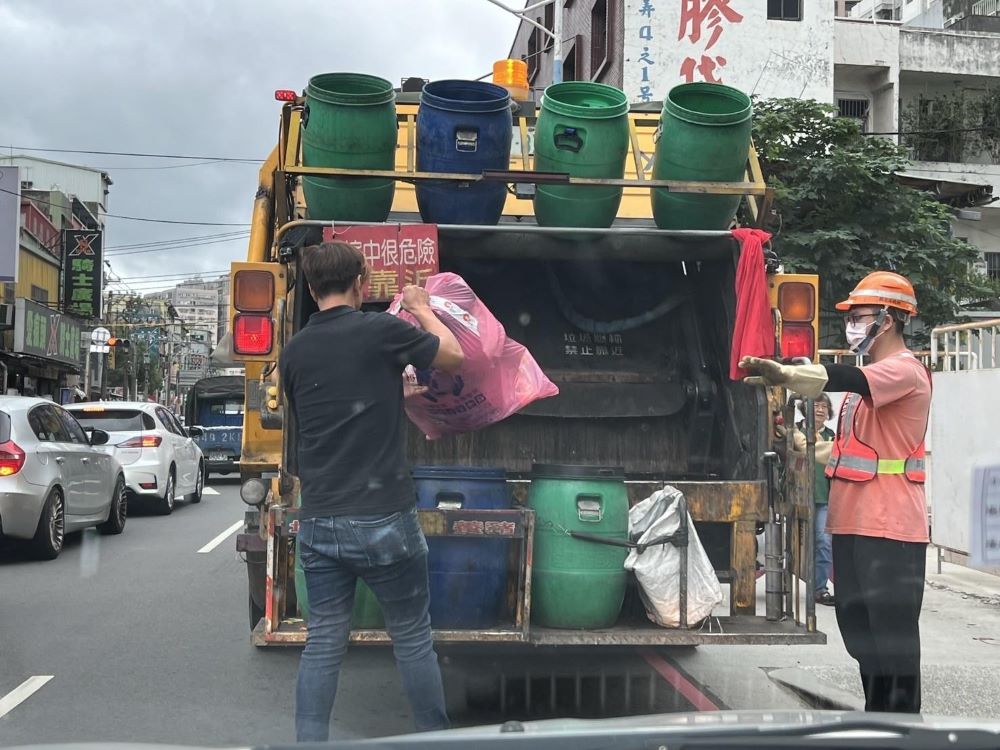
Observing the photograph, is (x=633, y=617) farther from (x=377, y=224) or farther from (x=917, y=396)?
(x=377, y=224)

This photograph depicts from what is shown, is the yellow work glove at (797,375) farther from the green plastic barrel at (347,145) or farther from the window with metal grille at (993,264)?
the window with metal grille at (993,264)

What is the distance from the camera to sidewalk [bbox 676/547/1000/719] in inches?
216

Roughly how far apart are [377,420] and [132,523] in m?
10.7

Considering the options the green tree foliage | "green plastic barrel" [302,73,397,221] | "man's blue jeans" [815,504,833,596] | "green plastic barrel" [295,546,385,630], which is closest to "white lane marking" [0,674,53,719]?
"green plastic barrel" [295,546,385,630]

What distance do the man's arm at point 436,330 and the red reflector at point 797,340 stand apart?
1688 mm

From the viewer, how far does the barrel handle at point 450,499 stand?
14.8ft

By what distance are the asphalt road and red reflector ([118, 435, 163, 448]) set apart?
5496 millimetres

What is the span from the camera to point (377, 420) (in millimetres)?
3822

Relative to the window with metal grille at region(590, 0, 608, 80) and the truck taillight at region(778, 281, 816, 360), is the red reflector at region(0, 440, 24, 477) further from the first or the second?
the window with metal grille at region(590, 0, 608, 80)

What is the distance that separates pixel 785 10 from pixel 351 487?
23092 millimetres

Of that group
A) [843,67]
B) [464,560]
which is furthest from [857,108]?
[464,560]

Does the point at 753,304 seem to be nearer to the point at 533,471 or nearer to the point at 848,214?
the point at 533,471

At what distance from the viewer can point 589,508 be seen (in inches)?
179

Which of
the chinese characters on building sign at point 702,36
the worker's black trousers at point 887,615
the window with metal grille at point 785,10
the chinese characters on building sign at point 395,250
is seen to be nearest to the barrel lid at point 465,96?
the chinese characters on building sign at point 395,250
